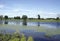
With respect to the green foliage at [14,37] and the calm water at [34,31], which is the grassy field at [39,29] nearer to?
the calm water at [34,31]

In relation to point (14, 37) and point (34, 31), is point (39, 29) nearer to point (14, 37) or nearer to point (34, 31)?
point (34, 31)

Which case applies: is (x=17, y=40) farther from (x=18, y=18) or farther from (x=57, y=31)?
(x=57, y=31)

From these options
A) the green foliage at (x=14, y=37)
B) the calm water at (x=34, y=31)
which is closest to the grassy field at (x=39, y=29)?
the calm water at (x=34, y=31)

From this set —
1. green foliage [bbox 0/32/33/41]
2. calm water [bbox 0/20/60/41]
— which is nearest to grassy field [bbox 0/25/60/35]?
calm water [bbox 0/20/60/41]

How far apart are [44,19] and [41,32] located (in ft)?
0.94

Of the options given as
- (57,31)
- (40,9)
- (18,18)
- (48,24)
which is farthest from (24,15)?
(57,31)

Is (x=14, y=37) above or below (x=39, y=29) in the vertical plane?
below

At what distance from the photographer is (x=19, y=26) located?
2385mm

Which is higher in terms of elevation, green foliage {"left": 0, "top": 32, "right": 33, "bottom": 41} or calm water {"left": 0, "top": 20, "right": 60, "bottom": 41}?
calm water {"left": 0, "top": 20, "right": 60, "bottom": 41}

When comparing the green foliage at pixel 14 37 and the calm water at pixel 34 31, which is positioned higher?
the calm water at pixel 34 31

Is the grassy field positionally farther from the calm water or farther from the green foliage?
the green foliage

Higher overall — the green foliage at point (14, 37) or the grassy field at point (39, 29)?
the grassy field at point (39, 29)

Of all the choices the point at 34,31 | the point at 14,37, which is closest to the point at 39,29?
the point at 34,31

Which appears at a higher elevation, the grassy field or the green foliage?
the grassy field
